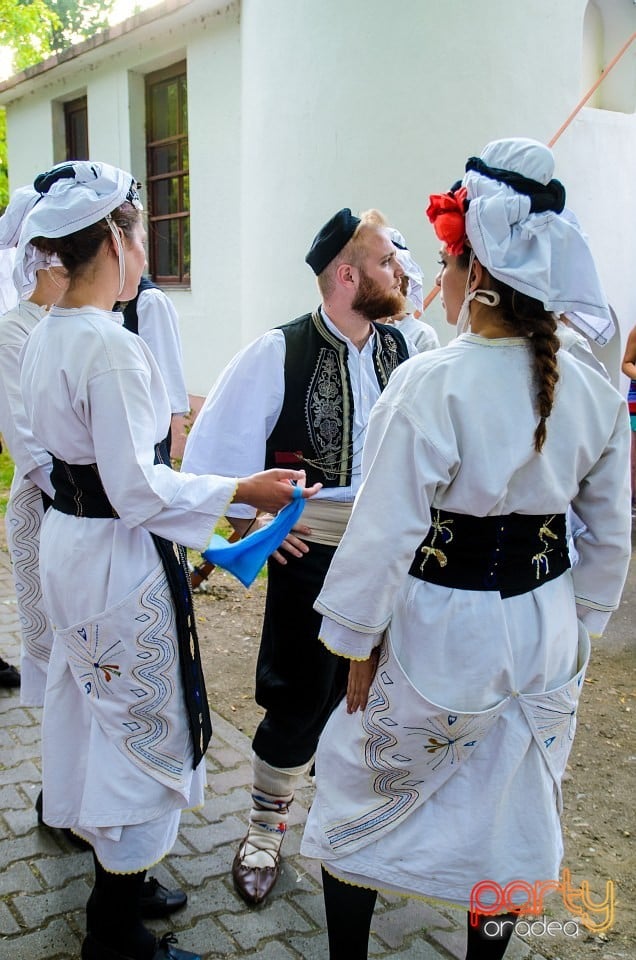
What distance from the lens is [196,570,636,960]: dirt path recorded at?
2.90 metres

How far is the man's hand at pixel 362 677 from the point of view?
88.7 inches

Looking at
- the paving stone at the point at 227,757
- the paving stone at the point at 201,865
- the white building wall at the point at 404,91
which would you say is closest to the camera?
the paving stone at the point at 201,865

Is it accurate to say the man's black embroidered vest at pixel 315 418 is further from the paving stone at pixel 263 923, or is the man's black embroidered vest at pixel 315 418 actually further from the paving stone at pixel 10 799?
the paving stone at pixel 10 799

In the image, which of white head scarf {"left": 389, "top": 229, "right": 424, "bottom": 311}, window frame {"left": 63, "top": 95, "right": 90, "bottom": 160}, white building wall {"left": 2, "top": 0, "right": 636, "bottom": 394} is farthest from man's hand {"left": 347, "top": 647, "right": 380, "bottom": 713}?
window frame {"left": 63, "top": 95, "right": 90, "bottom": 160}

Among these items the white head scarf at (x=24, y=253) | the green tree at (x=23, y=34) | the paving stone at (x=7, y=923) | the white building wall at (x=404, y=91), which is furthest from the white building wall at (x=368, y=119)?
the green tree at (x=23, y=34)

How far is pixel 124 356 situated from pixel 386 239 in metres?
1.35

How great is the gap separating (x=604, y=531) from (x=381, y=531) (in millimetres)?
632

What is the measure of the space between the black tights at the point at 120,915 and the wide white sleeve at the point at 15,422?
4.47ft

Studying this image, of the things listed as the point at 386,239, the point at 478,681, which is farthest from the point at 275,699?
the point at 386,239

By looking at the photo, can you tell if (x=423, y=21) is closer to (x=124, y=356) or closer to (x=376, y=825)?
(x=124, y=356)

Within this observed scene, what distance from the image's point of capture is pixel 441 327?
24.1ft

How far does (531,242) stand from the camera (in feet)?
6.82

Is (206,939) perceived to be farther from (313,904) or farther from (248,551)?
(248,551)

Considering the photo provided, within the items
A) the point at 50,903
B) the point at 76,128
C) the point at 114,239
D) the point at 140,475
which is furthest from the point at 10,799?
the point at 76,128
